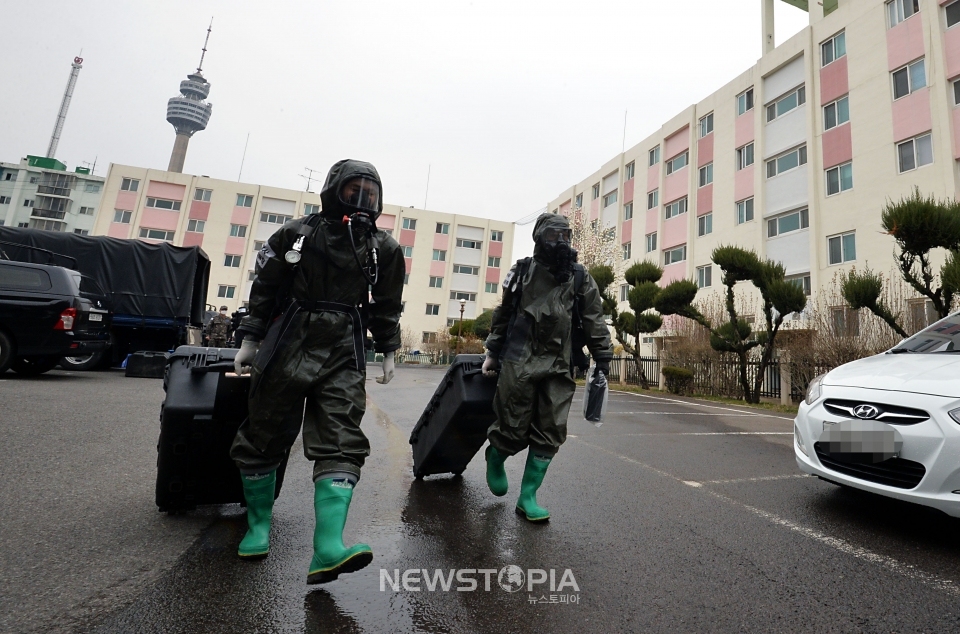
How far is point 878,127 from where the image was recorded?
59.4 ft

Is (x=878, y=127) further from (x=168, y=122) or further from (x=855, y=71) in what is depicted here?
(x=168, y=122)

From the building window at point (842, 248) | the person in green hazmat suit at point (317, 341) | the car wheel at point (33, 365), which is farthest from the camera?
the building window at point (842, 248)

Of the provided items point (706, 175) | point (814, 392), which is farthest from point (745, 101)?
point (814, 392)

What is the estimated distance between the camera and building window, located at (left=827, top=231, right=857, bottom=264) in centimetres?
1838

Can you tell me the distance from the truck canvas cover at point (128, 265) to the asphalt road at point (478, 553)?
7.10 metres

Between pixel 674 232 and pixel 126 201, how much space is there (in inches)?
1787

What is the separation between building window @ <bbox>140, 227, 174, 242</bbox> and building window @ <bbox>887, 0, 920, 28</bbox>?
1952 inches

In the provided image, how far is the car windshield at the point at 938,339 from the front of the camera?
3.68 metres

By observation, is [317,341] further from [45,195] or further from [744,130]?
[45,195]

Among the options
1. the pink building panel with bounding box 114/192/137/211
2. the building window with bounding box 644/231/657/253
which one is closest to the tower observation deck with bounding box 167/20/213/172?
the pink building panel with bounding box 114/192/137/211

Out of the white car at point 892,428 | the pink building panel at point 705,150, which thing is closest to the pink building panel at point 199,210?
the pink building panel at point 705,150

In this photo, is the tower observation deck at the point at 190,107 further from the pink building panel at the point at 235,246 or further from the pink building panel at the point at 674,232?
the pink building panel at the point at 674,232

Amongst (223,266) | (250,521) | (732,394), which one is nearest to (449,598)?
(250,521)

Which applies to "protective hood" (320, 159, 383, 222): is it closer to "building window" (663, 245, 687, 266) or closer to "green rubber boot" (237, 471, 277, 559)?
"green rubber boot" (237, 471, 277, 559)
